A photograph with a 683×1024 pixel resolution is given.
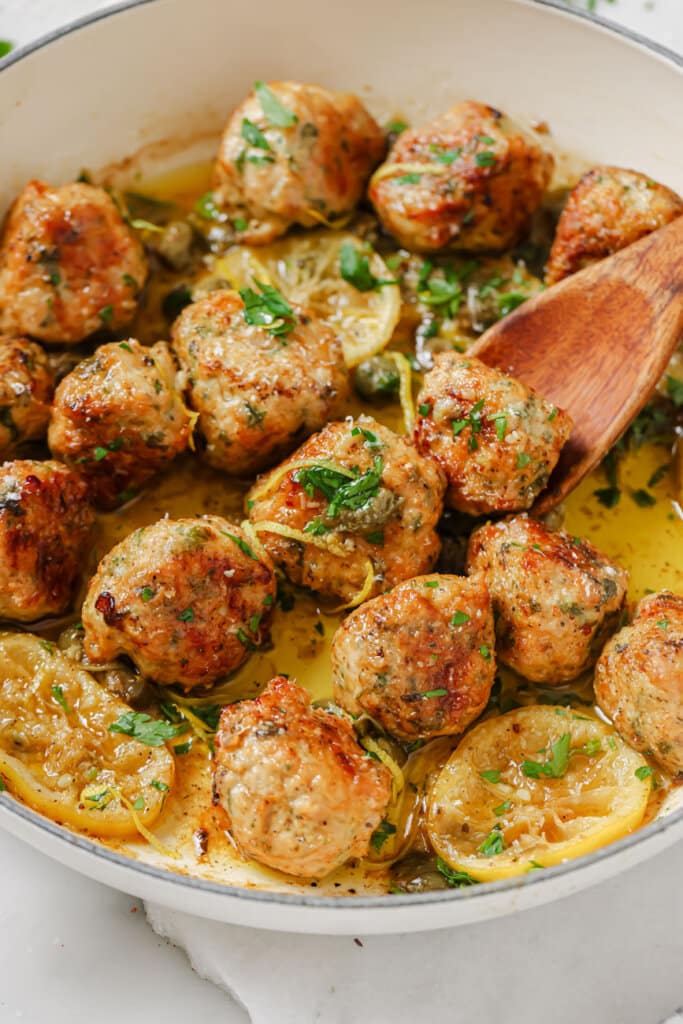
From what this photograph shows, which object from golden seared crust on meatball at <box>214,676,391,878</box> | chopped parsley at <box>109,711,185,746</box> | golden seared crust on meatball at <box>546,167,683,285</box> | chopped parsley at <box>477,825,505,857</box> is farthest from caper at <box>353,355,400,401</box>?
chopped parsley at <box>477,825,505,857</box>

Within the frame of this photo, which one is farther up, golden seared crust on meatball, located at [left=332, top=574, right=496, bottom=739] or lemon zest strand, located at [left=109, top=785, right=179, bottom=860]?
golden seared crust on meatball, located at [left=332, top=574, right=496, bottom=739]

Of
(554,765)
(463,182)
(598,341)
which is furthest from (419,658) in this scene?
(463,182)

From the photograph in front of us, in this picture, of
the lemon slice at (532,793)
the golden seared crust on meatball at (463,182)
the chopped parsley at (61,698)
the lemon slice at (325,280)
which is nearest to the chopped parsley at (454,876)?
the lemon slice at (532,793)

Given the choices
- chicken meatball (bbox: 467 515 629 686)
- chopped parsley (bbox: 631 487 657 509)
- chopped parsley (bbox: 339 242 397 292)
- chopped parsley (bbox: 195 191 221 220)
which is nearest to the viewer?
chicken meatball (bbox: 467 515 629 686)

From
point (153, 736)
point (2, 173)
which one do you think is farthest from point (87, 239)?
point (153, 736)

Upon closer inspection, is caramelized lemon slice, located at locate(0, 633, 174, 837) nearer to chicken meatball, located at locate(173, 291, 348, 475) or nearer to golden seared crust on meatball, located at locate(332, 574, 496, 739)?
golden seared crust on meatball, located at locate(332, 574, 496, 739)

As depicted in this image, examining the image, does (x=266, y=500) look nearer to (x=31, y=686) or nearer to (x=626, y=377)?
(x=31, y=686)

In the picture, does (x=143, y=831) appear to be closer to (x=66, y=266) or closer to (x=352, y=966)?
(x=352, y=966)
